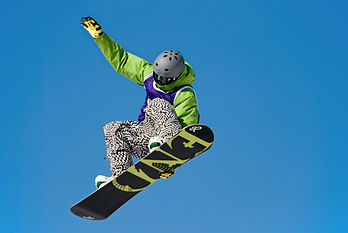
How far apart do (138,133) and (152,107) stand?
0.75 meters

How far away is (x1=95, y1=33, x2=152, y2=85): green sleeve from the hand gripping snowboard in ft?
6.49

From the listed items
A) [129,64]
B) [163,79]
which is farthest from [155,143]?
[129,64]

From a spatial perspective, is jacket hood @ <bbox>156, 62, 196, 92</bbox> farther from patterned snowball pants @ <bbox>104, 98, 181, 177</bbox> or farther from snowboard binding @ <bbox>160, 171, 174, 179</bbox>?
snowboard binding @ <bbox>160, 171, 174, 179</bbox>

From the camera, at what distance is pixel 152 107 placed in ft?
41.7

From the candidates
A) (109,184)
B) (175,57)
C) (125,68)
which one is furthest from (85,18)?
(109,184)

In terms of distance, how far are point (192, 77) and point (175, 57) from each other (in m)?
0.71

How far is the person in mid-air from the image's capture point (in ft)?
41.2

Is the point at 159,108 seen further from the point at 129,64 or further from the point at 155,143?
the point at 129,64

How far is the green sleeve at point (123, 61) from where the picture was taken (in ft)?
44.6

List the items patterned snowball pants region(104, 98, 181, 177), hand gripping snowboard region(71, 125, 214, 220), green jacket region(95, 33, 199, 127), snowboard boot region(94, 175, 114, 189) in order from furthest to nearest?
1. green jacket region(95, 33, 199, 127)
2. snowboard boot region(94, 175, 114, 189)
3. patterned snowball pants region(104, 98, 181, 177)
4. hand gripping snowboard region(71, 125, 214, 220)

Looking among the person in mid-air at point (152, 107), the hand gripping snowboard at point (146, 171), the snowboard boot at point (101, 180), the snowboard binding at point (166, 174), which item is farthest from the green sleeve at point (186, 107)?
the snowboard boot at point (101, 180)

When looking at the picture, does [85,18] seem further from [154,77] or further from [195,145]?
[195,145]

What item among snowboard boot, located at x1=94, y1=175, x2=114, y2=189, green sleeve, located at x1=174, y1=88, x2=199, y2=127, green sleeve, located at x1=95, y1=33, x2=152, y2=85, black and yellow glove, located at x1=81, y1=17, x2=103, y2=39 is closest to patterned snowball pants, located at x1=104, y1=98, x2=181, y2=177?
snowboard boot, located at x1=94, y1=175, x2=114, y2=189

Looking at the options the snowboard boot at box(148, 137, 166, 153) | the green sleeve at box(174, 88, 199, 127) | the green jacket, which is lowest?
the snowboard boot at box(148, 137, 166, 153)
